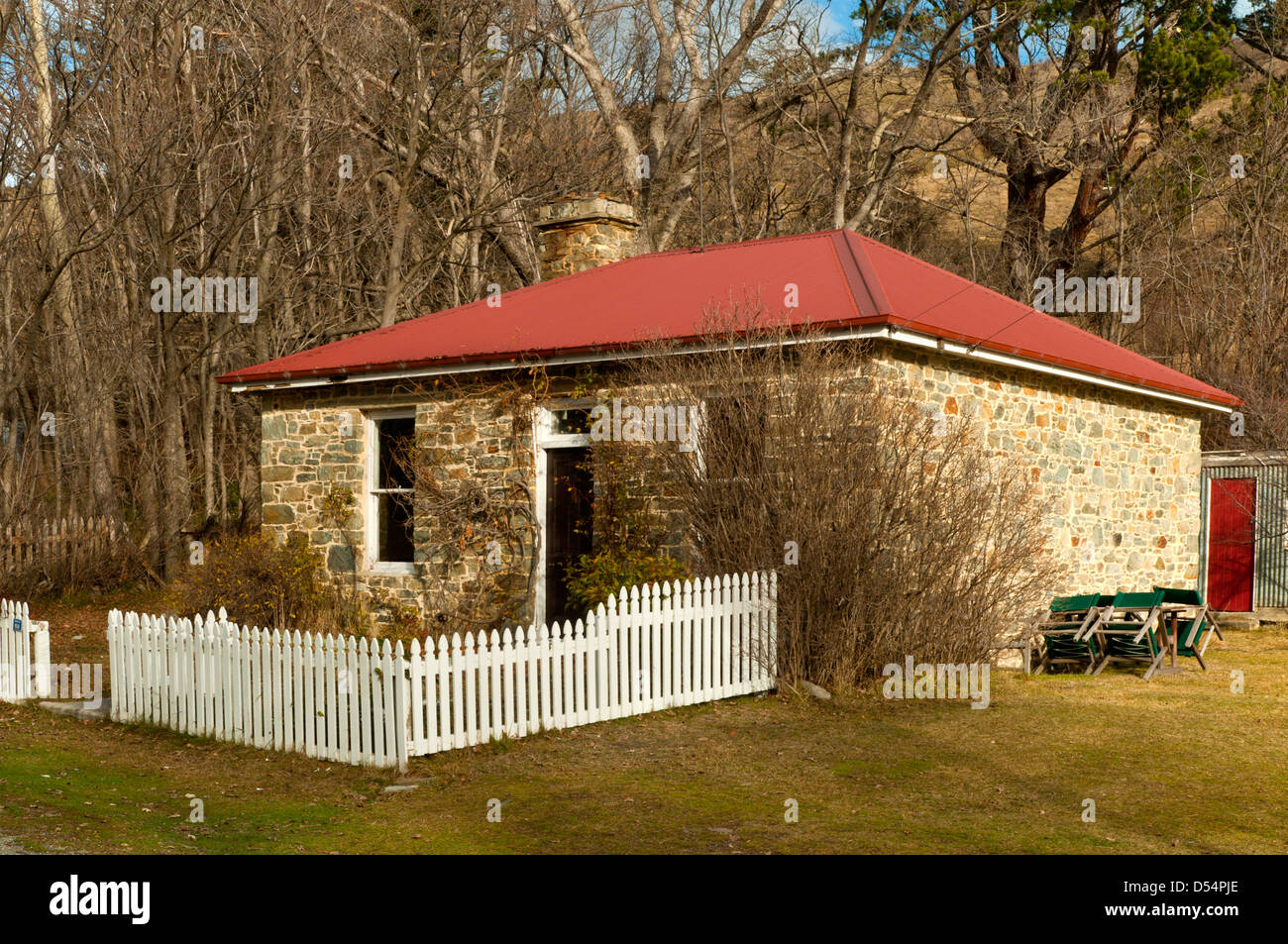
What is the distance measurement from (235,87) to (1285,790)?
600 inches

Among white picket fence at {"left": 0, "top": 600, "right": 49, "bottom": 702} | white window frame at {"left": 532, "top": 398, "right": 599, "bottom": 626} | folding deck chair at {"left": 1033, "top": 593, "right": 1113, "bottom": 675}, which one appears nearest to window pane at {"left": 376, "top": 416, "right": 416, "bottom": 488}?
white window frame at {"left": 532, "top": 398, "right": 599, "bottom": 626}

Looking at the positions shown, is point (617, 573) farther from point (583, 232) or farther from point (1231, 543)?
point (1231, 543)

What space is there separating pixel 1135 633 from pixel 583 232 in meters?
8.06

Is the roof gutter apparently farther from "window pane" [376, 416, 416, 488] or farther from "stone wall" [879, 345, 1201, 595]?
"window pane" [376, 416, 416, 488]

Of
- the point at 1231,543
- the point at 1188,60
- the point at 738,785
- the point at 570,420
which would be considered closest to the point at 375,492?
the point at 570,420

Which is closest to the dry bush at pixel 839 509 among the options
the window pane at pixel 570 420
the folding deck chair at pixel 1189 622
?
the window pane at pixel 570 420

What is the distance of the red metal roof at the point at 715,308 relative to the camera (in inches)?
443

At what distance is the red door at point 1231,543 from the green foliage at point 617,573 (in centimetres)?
1030

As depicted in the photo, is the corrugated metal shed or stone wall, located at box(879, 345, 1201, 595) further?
the corrugated metal shed

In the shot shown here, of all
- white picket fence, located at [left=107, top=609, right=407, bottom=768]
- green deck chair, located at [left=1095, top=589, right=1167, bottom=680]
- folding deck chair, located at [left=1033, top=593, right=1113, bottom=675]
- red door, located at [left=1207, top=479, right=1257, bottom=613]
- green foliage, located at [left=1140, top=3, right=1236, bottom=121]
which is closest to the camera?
white picket fence, located at [left=107, top=609, right=407, bottom=768]

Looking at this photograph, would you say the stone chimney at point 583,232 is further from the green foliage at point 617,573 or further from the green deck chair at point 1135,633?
the green deck chair at point 1135,633

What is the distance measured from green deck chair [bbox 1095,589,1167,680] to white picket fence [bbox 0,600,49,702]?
375 inches

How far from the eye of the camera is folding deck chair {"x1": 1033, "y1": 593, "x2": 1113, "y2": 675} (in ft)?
38.3

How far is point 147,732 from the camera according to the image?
9.48m
